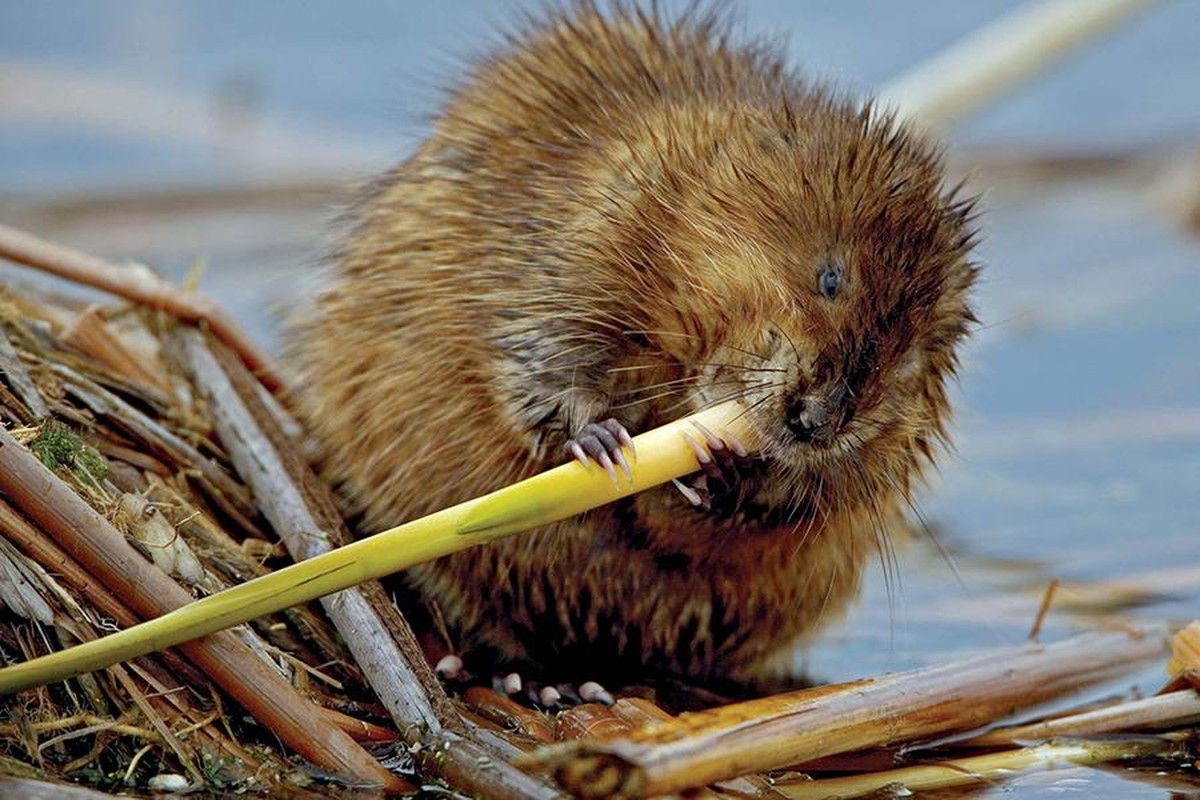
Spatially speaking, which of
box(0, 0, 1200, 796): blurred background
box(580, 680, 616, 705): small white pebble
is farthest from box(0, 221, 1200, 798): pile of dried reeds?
box(0, 0, 1200, 796): blurred background

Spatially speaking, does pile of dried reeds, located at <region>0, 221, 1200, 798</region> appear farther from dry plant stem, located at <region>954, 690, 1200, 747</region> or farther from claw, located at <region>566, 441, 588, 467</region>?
claw, located at <region>566, 441, 588, 467</region>

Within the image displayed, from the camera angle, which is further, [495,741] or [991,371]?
[991,371]

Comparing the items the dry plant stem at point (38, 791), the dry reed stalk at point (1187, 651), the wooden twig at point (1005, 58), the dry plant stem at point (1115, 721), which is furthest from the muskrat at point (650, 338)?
the wooden twig at point (1005, 58)

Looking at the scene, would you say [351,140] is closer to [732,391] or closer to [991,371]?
[991,371]

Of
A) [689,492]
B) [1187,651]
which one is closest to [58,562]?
[689,492]

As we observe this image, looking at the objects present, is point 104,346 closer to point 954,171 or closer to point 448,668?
point 448,668

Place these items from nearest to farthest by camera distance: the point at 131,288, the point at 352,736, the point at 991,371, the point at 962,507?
the point at 352,736, the point at 131,288, the point at 962,507, the point at 991,371

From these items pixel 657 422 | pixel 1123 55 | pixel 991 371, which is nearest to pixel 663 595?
Result: pixel 657 422
